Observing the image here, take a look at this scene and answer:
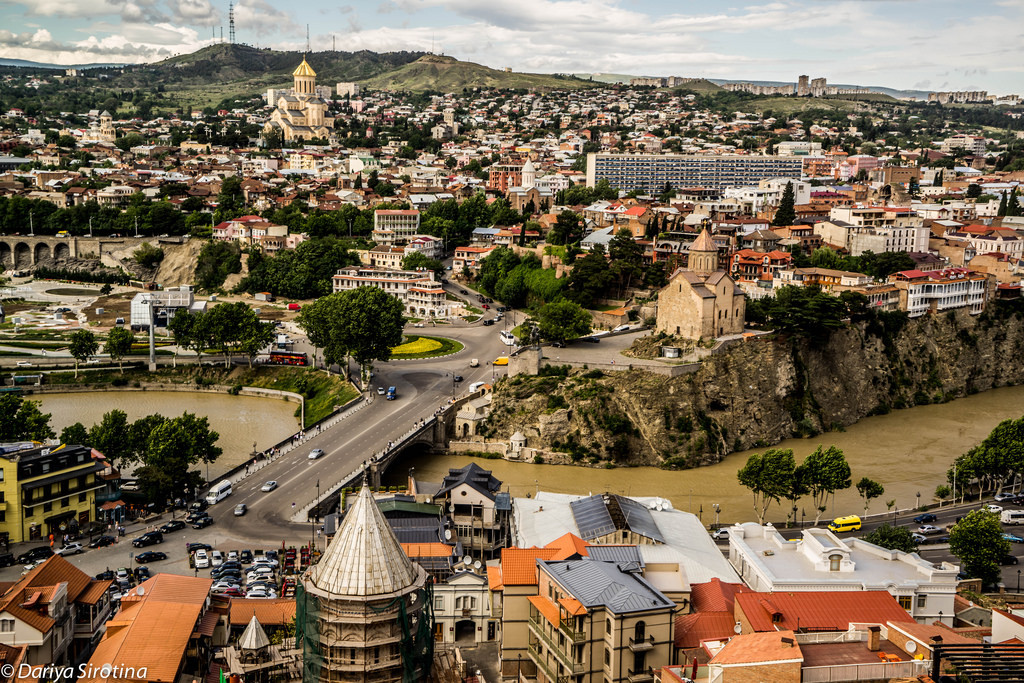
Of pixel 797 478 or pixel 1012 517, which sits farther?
pixel 797 478

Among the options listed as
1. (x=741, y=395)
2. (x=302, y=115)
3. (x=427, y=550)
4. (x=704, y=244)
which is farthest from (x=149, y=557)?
(x=302, y=115)

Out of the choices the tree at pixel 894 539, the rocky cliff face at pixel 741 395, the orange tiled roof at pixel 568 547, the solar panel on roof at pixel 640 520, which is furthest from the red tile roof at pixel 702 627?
the rocky cliff face at pixel 741 395

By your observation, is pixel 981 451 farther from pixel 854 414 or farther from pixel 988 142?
pixel 988 142

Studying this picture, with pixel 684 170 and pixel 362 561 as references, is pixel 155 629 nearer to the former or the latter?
pixel 362 561

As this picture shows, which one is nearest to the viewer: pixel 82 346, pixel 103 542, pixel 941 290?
pixel 103 542

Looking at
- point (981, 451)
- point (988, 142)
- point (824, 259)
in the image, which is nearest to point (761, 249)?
point (824, 259)

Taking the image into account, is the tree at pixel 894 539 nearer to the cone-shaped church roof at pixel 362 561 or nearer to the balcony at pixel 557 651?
the balcony at pixel 557 651

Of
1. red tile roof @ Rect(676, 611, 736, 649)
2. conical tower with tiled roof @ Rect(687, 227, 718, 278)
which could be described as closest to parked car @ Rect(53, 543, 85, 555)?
red tile roof @ Rect(676, 611, 736, 649)
